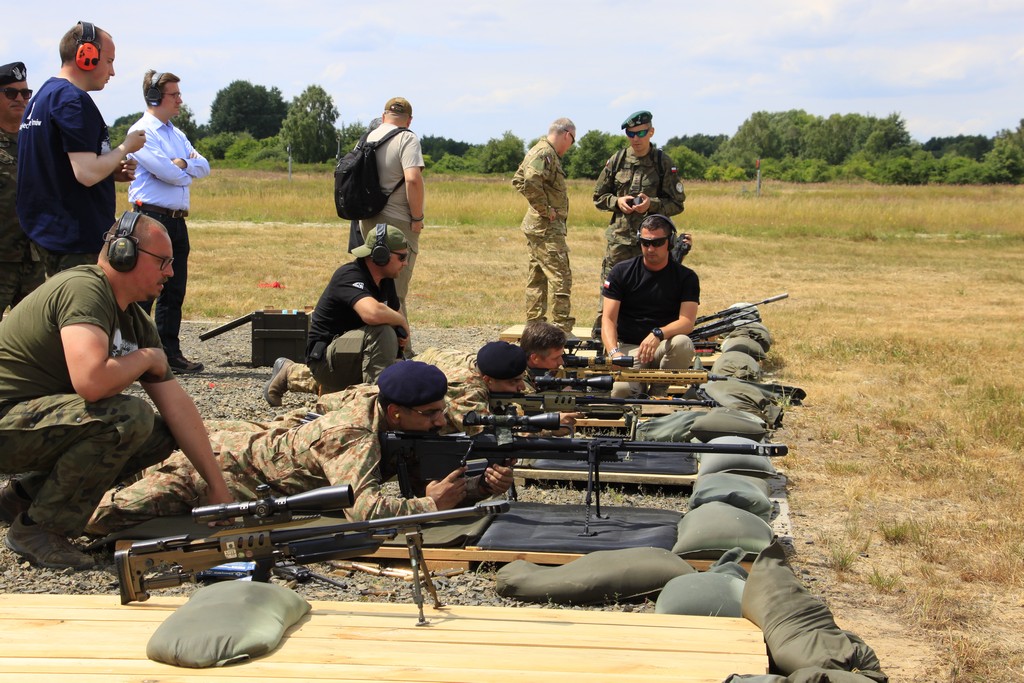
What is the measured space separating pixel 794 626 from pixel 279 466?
105 inches

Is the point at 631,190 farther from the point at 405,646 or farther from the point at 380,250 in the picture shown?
the point at 405,646

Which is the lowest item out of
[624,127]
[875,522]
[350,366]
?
[875,522]

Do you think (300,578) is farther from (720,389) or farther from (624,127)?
(624,127)

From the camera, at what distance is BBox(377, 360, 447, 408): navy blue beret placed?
5.10 metres

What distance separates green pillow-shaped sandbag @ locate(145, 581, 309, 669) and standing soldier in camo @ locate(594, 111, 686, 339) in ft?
24.4

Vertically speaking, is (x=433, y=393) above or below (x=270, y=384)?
above

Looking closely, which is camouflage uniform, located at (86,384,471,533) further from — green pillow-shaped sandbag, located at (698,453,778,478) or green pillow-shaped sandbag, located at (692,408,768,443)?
green pillow-shaped sandbag, located at (692,408,768,443)

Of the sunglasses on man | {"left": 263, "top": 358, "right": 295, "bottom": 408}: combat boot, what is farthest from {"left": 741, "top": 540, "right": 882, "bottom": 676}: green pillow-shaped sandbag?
the sunglasses on man

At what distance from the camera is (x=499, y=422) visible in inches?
210

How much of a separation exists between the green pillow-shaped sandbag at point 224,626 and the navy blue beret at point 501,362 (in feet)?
9.06

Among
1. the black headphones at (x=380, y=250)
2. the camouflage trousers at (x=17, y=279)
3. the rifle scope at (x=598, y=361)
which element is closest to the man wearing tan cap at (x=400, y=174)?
the rifle scope at (x=598, y=361)

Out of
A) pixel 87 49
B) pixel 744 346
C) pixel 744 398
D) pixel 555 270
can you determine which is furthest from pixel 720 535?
pixel 555 270

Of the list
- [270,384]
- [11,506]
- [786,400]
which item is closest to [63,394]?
[11,506]

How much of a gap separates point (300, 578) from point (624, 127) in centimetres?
716
